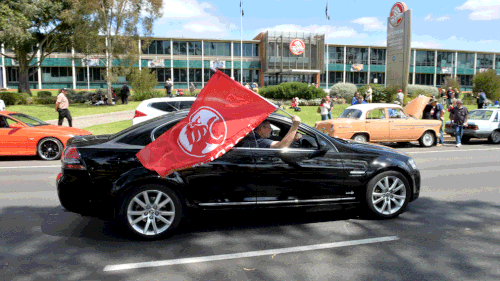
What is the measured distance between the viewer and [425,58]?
63.9 meters

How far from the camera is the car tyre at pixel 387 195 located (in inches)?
203

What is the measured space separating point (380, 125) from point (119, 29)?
22.2 metres

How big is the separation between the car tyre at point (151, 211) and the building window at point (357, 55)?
59.6m

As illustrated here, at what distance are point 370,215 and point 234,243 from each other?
201 centimetres

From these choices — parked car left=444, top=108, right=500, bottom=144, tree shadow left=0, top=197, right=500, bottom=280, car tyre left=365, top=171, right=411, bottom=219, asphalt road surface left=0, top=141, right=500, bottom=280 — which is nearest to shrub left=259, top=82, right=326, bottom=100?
parked car left=444, top=108, right=500, bottom=144

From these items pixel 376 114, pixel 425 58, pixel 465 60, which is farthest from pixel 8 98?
pixel 465 60

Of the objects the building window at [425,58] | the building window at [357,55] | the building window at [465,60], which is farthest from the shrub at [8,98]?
the building window at [465,60]

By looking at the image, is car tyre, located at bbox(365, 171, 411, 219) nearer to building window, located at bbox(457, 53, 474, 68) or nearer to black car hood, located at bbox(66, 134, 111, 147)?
black car hood, located at bbox(66, 134, 111, 147)

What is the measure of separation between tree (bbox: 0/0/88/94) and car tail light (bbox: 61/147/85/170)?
1064 inches

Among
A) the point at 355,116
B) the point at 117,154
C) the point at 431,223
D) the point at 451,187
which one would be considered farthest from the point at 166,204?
the point at 355,116

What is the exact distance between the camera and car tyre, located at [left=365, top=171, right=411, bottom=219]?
516 cm

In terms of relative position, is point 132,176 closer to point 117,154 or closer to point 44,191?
point 117,154

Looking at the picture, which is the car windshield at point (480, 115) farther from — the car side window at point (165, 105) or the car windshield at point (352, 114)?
the car side window at point (165, 105)

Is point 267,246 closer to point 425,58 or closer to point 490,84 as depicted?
point 490,84
